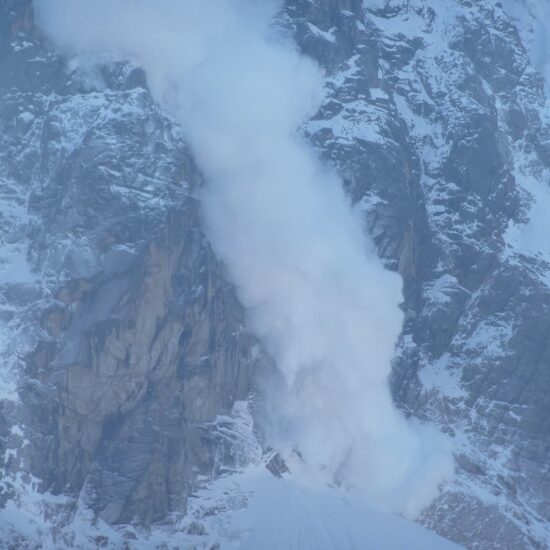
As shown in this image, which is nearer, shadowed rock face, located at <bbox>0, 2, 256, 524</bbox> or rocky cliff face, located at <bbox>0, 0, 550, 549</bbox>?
rocky cliff face, located at <bbox>0, 0, 550, 549</bbox>

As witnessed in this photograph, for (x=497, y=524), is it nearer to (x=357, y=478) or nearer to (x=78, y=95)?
(x=357, y=478)

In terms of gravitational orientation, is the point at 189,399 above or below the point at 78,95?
below

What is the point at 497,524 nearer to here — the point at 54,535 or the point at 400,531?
the point at 400,531

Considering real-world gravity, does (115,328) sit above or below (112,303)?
below

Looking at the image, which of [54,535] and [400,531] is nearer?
[54,535]

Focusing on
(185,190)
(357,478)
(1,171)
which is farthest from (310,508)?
(1,171)

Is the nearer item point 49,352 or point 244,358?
point 49,352

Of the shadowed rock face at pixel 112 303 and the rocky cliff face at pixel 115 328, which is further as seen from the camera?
the shadowed rock face at pixel 112 303

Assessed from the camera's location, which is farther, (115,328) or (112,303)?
(112,303)

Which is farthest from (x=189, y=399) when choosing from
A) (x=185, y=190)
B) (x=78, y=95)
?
(x=78, y=95)
